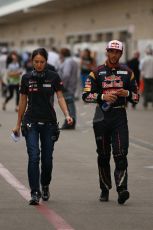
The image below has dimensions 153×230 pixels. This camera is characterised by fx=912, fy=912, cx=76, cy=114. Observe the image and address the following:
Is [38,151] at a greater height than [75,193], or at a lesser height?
greater

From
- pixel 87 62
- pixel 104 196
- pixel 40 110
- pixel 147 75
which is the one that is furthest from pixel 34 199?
pixel 87 62

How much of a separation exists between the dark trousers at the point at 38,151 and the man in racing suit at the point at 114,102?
54cm

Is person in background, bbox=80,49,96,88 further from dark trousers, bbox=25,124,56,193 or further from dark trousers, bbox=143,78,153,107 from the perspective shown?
dark trousers, bbox=25,124,56,193

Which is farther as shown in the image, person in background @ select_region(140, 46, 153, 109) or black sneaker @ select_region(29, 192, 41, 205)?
person in background @ select_region(140, 46, 153, 109)

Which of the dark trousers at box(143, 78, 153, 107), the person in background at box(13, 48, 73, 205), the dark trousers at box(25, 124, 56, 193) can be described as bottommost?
the dark trousers at box(143, 78, 153, 107)

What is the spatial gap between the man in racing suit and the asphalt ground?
0.49 meters

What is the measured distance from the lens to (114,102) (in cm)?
997

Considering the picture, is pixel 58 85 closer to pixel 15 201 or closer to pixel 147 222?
pixel 15 201

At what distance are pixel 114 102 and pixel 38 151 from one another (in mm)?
987

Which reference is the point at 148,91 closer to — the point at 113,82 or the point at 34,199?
the point at 113,82

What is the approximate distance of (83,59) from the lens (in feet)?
109

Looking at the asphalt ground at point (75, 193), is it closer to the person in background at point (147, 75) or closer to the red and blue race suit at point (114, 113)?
the red and blue race suit at point (114, 113)

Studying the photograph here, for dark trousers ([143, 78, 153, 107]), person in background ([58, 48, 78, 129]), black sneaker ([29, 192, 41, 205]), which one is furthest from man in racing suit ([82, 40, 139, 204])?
dark trousers ([143, 78, 153, 107])

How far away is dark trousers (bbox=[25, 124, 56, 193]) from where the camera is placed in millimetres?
9891
